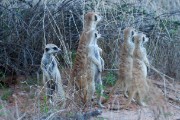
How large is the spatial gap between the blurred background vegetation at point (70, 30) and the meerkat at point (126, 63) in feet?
2.62

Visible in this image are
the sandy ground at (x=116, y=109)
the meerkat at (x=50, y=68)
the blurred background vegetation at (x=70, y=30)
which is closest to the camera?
the sandy ground at (x=116, y=109)

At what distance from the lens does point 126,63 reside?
6.71m

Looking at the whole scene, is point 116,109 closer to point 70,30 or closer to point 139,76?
point 139,76

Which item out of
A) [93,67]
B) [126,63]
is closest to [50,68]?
[93,67]

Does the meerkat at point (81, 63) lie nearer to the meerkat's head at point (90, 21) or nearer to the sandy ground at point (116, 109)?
the meerkat's head at point (90, 21)

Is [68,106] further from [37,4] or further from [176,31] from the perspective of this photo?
[176,31]

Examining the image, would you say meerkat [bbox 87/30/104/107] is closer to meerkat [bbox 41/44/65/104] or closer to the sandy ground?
the sandy ground

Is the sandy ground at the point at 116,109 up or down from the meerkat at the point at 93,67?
down

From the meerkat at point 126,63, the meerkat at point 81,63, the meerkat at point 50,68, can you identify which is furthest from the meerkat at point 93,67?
the meerkat at point 50,68

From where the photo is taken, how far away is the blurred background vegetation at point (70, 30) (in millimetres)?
7602

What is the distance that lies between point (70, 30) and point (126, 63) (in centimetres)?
164

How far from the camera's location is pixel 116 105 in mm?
6590

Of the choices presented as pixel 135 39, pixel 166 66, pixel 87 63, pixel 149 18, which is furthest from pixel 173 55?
pixel 87 63

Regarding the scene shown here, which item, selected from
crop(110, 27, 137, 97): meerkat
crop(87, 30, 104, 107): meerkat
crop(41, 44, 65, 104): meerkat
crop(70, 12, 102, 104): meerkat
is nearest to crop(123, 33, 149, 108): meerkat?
crop(110, 27, 137, 97): meerkat
